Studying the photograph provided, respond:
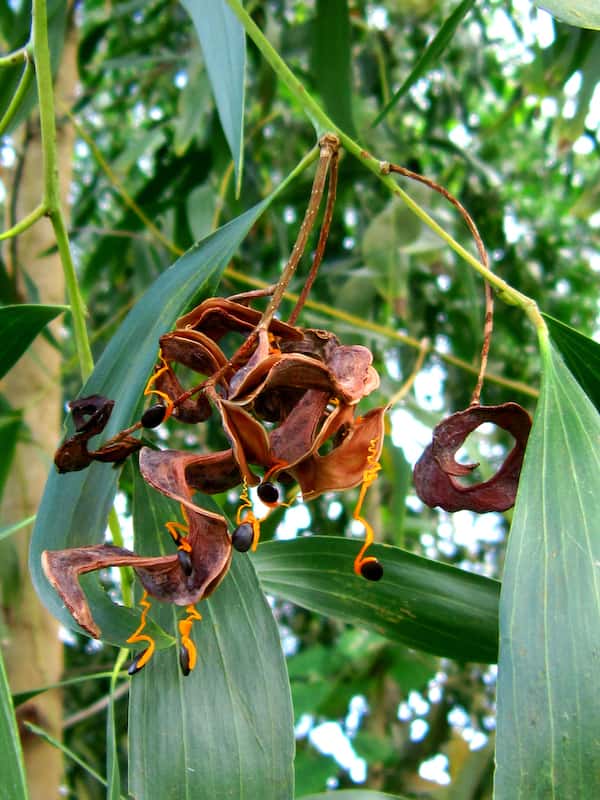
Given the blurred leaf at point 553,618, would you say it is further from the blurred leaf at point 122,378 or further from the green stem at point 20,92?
the green stem at point 20,92

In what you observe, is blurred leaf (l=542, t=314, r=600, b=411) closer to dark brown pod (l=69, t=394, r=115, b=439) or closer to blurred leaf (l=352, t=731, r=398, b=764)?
dark brown pod (l=69, t=394, r=115, b=439)

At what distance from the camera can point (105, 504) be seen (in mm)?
631

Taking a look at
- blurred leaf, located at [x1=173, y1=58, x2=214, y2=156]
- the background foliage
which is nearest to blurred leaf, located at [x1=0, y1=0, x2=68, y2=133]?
the background foliage

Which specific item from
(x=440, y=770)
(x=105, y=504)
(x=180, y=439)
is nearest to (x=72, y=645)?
(x=180, y=439)

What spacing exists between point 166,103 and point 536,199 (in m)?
1.44

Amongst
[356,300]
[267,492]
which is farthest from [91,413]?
[356,300]

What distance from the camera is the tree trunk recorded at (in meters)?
1.39

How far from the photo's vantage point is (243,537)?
0.48 meters

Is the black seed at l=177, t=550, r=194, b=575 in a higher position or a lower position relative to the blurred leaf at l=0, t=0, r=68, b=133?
lower

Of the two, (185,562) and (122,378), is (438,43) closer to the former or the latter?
(122,378)

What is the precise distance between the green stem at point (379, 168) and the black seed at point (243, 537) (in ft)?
0.70

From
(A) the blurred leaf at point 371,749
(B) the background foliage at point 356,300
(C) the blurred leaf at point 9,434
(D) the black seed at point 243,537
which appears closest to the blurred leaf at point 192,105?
(B) the background foliage at point 356,300

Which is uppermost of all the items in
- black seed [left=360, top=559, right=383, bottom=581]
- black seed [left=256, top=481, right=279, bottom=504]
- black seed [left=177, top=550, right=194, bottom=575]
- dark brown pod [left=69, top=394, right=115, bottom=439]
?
dark brown pod [left=69, top=394, right=115, bottom=439]

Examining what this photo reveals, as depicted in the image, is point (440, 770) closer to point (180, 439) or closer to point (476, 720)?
point (476, 720)
